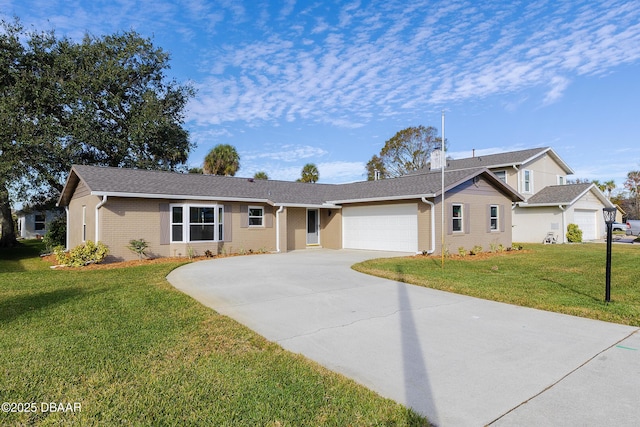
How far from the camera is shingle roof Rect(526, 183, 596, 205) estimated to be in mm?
23109

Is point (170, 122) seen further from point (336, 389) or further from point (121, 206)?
point (336, 389)

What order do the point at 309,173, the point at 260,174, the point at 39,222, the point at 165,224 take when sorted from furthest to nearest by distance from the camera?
the point at 309,173 < the point at 39,222 < the point at 260,174 < the point at 165,224

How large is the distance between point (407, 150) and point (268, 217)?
2942 cm

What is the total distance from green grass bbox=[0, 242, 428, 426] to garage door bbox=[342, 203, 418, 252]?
1198cm

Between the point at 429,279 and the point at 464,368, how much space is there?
5429 millimetres

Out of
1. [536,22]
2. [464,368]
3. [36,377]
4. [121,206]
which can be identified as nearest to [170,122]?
[121,206]

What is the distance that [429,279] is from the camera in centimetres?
930

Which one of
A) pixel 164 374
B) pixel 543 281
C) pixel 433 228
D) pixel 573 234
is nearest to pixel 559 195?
pixel 573 234

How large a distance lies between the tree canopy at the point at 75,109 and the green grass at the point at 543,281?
60.4ft

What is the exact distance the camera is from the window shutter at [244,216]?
17062 mm

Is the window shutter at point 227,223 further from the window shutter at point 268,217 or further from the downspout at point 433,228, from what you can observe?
the downspout at point 433,228

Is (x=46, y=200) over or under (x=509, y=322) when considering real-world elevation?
over

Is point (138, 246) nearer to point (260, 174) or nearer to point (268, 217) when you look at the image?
point (268, 217)

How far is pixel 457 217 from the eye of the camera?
16.8m
